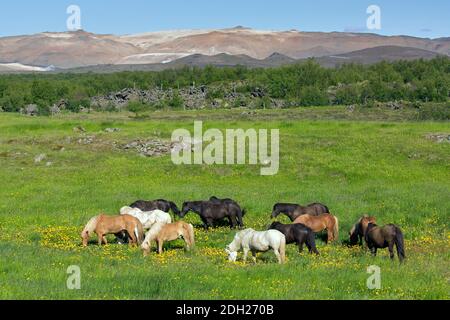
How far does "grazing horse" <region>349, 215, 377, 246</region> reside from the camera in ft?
66.6

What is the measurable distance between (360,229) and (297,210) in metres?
3.81

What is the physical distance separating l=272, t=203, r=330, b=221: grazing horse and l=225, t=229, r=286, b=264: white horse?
5953mm

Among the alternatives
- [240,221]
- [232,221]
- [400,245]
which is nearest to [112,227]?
[232,221]

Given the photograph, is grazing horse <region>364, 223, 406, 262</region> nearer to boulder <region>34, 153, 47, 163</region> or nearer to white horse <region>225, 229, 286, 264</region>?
white horse <region>225, 229, 286, 264</region>

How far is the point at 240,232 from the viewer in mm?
18172

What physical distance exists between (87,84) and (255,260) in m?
136

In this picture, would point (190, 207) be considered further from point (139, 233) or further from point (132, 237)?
point (132, 237)

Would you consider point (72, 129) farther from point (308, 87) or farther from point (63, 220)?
point (308, 87)

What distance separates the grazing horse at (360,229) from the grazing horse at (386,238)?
42.1 inches

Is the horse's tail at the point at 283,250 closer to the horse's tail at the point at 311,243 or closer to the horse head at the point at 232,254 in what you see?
the horse head at the point at 232,254

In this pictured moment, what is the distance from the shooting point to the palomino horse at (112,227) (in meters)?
20.2

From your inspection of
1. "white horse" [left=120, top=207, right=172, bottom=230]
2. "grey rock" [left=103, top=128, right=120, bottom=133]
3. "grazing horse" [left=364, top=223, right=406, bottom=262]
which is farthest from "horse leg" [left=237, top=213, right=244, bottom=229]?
"grey rock" [left=103, top=128, right=120, bottom=133]

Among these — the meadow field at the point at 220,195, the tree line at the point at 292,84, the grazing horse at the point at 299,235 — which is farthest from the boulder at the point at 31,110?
the grazing horse at the point at 299,235
